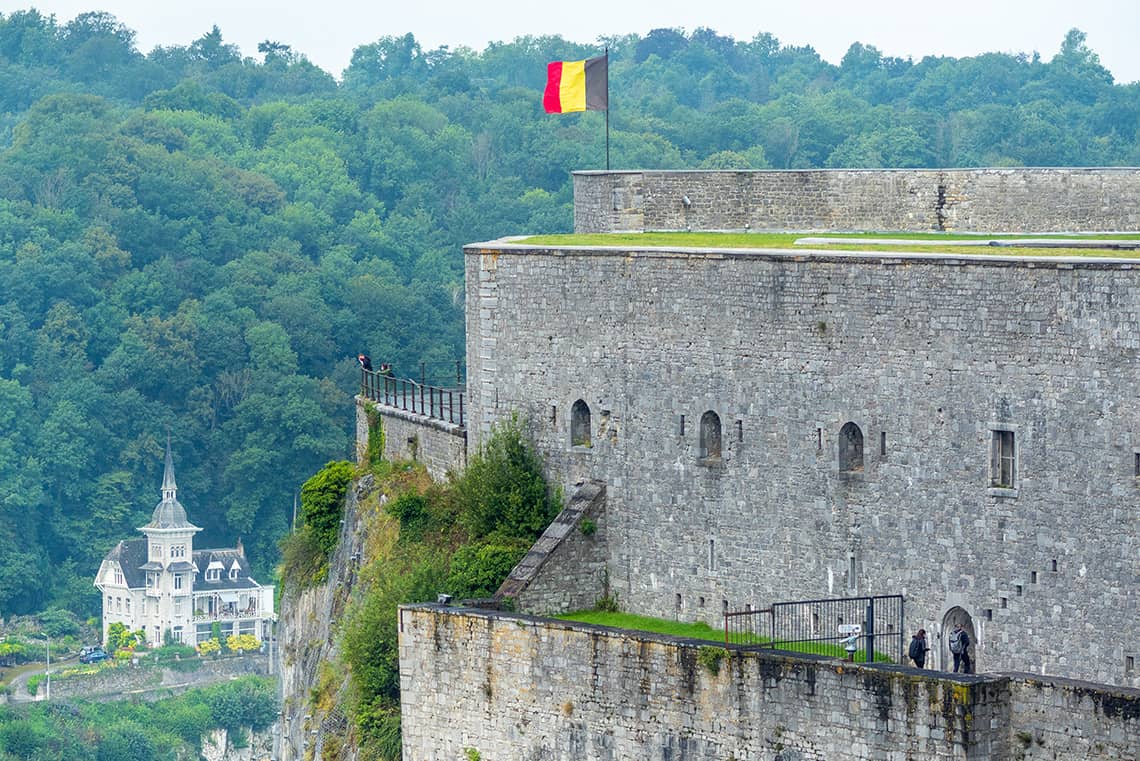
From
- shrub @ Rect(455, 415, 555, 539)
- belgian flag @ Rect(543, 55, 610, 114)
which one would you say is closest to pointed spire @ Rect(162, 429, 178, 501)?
belgian flag @ Rect(543, 55, 610, 114)

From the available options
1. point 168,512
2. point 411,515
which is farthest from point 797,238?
point 168,512

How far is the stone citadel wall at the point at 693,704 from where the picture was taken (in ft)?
133

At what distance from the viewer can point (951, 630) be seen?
4572cm

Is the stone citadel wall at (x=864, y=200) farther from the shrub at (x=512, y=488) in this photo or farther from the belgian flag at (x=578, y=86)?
the shrub at (x=512, y=488)

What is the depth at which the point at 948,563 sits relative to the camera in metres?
45.6

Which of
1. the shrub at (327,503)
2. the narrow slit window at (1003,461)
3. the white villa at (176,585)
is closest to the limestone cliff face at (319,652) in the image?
the shrub at (327,503)

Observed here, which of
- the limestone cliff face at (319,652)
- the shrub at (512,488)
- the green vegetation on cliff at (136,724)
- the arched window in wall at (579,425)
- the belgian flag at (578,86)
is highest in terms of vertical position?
the belgian flag at (578,86)

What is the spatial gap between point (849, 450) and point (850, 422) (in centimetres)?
48

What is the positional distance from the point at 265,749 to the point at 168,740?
5968mm

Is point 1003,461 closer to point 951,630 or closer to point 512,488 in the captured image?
point 951,630

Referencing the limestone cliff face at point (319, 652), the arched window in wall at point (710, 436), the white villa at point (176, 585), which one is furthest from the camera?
the white villa at point (176, 585)

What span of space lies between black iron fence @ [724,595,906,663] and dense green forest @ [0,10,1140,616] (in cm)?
8565

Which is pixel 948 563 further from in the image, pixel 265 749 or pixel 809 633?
pixel 265 749

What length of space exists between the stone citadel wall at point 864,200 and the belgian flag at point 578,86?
102 inches
